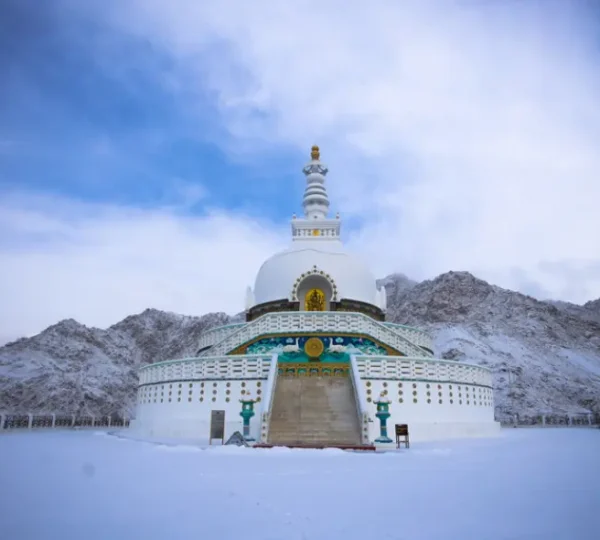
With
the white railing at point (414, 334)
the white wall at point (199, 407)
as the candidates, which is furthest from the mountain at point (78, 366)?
the white railing at point (414, 334)

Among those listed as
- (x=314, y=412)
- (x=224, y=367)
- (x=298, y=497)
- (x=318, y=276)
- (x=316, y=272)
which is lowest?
(x=298, y=497)

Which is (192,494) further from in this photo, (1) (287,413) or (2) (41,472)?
Answer: (1) (287,413)

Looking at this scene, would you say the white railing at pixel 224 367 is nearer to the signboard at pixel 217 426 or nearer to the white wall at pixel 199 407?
the white wall at pixel 199 407

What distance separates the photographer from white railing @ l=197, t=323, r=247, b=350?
25.3 metres

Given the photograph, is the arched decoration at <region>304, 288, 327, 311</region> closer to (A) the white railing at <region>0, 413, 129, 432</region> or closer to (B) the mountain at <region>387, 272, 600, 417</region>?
(A) the white railing at <region>0, 413, 129, 432</region>

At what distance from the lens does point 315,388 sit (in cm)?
1750

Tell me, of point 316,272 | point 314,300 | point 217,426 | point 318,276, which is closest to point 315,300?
point 314,300

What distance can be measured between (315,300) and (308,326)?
441cm

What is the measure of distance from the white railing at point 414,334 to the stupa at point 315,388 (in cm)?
19

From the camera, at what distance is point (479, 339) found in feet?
191

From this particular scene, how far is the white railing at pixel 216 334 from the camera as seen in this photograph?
2528cm

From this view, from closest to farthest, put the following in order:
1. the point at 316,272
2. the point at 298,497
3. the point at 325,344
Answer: the point at 298,497 → the point at 325,344 → the point at 316,272

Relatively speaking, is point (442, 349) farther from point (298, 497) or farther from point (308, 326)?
point (298, 497)

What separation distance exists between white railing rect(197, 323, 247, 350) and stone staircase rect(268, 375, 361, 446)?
23.7 feet
